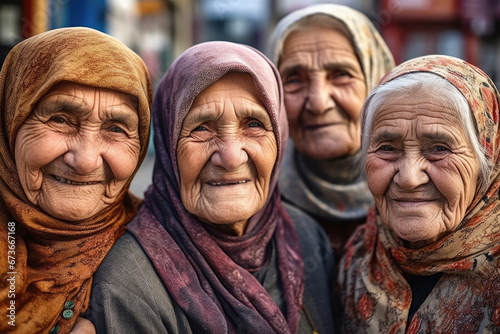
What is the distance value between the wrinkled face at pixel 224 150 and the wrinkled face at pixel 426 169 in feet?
1.96

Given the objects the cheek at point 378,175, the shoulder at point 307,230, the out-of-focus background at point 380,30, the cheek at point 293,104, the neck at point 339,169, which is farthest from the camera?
the out-of-focus background at point 380,30

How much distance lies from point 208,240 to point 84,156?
0.70 meters

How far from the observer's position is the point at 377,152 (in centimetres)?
247

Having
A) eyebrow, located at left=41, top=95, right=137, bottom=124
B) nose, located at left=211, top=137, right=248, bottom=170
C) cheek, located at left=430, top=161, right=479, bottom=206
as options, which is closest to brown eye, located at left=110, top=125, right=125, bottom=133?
eyebrow, located at left=41, top=95, right=137, bottom=124

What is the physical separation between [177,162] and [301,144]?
1.13 meters

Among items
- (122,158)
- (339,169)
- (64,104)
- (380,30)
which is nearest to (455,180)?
(339,169)

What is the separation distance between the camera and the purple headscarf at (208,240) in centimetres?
240

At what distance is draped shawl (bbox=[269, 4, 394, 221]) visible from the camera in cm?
335

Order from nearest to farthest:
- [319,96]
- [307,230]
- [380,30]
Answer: [307,230]
[319,96]
[380,30]

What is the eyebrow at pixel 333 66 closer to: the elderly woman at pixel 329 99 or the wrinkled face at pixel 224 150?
the elderly woman at pixel 329 99

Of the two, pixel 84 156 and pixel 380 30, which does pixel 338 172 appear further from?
pixel 380 30

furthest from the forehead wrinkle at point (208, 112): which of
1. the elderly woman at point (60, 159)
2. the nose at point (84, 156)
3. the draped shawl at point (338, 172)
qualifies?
the draped shawl at point (338, 172)

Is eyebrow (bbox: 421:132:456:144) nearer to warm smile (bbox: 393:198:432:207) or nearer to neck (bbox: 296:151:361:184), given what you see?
warm smile (bbox: 393:198:432:207)

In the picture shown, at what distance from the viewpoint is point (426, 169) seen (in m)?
2.30
